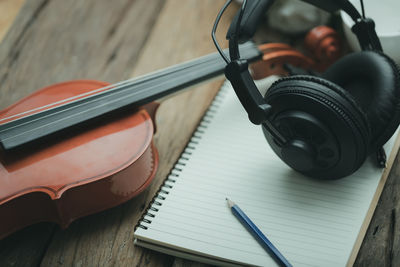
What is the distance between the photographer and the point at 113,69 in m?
1.04

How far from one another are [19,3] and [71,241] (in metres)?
0.73

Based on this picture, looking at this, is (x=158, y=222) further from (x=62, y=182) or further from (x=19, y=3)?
(x=19, y=3)

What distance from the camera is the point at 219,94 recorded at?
3.16ft

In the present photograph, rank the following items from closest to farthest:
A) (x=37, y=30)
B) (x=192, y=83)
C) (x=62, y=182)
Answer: (x=62, y=182)
(x=192, y=83)
(x=37, y=30)

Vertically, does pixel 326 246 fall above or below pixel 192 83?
below

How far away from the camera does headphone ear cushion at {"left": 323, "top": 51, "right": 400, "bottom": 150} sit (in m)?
0.72

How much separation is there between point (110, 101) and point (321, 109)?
385mm

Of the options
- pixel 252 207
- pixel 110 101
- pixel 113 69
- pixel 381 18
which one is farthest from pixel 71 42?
pixel 381 18

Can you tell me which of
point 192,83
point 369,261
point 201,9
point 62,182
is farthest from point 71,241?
point 201,9

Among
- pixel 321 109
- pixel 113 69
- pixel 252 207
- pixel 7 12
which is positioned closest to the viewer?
pixel 321 109

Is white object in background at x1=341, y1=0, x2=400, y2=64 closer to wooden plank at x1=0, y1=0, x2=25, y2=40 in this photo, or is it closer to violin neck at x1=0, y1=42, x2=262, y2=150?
violin neck at x1=0, y1=42, x2=262, y2=150

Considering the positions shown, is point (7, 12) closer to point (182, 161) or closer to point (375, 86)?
point (182, 161)

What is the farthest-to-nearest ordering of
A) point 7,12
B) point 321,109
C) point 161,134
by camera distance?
point 7,12
point 161,134
point 321,109

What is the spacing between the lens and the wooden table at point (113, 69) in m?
0.76
